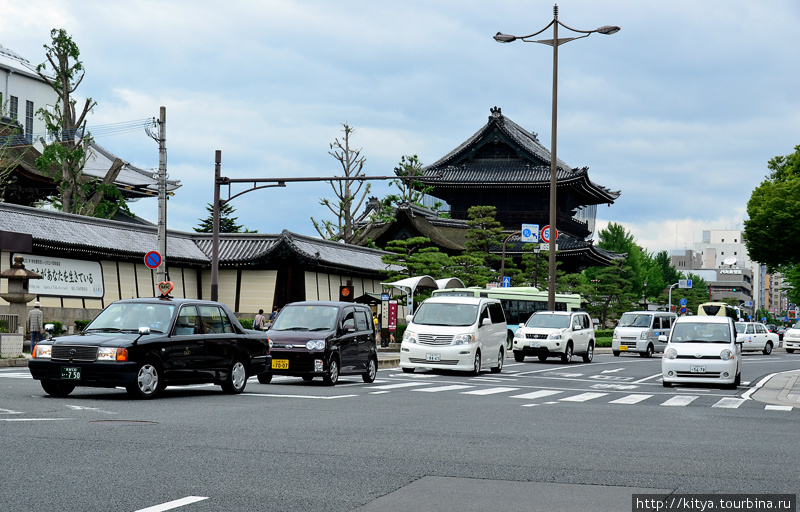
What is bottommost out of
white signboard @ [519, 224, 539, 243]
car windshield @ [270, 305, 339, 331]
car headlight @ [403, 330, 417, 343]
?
car headlight @ [403, 330, 417, 343]

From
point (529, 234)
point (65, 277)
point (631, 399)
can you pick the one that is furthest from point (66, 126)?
point (631, 399)

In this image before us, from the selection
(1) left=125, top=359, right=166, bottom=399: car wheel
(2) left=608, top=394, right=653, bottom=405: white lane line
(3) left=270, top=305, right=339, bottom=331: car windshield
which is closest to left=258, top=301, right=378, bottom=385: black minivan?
(3) left=270, top=305, right=339, bottom=331: car windshield

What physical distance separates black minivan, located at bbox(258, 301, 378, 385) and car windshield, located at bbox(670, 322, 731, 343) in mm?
7606

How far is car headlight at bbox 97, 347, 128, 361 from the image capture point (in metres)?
13.9

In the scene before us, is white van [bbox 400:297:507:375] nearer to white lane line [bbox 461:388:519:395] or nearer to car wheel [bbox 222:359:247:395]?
white lane line [bbox 461:388:519:395]

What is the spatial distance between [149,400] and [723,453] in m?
8.44

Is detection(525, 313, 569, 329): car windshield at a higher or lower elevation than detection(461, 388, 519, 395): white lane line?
higher

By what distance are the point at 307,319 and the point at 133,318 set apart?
531 cm

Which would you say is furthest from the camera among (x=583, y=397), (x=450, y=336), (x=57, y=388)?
(x=450, y=336)

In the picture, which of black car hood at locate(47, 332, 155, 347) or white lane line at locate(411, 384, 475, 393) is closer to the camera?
black car hood at locate(47, 332, 155, 347)

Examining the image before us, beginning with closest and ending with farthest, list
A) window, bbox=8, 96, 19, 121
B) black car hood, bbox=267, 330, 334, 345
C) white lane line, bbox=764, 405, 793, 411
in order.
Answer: white lane line, bbox=764, 405, 793, 411, black car hood, bbox=267, 330, 334, 345, window, bbox=8, 96, 19, 121

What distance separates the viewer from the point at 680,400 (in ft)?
59.1

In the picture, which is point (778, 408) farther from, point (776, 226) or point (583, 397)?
point (776, 226)

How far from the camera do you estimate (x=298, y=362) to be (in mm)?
18625
